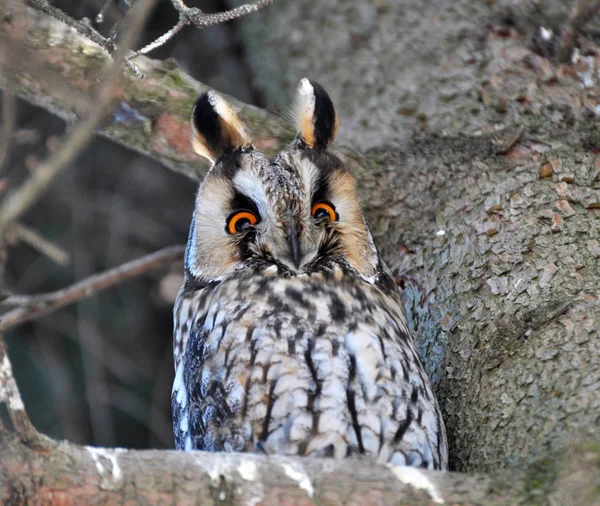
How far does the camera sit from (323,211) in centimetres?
215

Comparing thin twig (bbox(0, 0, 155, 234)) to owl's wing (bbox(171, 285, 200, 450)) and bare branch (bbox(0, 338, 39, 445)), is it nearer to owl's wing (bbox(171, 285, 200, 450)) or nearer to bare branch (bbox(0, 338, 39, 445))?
bare branch (bbox(0, 338, 39, 445))

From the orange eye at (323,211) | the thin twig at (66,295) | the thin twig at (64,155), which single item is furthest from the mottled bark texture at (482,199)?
the thin twig at (64,155)

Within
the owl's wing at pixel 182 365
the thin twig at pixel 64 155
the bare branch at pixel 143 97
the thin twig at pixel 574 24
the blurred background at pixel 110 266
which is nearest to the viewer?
the thin twig at pixel 64 155

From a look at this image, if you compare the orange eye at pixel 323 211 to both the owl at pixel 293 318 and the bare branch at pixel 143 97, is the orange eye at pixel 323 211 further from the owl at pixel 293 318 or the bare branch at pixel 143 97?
the bare branch at pixel 143 97

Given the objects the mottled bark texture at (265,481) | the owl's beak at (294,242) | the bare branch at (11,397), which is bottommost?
the mottled bark texture at (265,481)

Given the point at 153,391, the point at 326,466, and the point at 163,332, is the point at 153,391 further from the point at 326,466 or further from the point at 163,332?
the point at 326,466

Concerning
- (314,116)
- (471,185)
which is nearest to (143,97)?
(314,116)

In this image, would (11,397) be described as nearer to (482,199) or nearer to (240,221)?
(240,221)

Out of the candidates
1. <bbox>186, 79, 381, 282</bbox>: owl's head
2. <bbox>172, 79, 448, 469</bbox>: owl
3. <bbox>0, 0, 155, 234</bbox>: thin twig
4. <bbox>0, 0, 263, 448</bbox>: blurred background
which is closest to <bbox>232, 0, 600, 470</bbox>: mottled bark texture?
<bbox>172, 79, 448, 469</bbox>: owl

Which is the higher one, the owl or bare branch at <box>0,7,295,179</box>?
bare branch at <box>0,7,295,179</box>

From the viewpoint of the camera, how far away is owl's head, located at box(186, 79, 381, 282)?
2.06 metres

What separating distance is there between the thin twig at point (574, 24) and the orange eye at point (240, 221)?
115 cm

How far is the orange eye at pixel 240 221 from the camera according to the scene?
2.15 metres

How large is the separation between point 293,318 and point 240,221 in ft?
1.09
